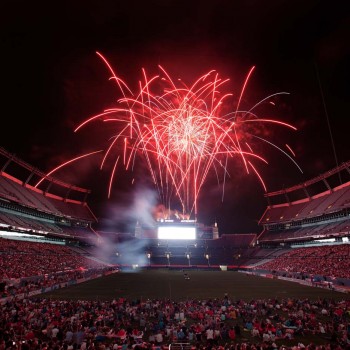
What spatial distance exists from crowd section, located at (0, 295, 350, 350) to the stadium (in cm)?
8

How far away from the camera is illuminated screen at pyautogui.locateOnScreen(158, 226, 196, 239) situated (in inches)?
2945

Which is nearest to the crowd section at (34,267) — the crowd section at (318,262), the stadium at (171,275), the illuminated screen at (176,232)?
the stadium at (171,275)

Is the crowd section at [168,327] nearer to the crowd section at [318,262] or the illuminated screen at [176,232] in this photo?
the crowd section at [318,262]

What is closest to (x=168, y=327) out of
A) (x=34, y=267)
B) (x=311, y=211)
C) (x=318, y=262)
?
Answer: (x=34, y=267)

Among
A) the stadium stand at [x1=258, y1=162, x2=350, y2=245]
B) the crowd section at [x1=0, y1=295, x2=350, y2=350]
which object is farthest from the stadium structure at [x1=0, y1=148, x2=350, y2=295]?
the crowd section at [x1=0, y1=295, x2=350, y2=350]

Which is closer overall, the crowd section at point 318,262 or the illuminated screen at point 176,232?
the crowd section at point 318,262

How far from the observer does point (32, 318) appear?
17.9 metres

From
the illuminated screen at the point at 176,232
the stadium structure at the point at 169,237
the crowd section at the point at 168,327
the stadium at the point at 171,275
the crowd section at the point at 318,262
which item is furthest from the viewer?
the illuminated screen at the point at 176,232

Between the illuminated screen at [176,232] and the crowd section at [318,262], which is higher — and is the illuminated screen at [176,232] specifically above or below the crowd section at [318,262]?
above

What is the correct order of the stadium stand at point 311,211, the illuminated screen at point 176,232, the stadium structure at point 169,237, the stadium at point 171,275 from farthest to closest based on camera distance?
the illuminated screen at point 176,232 → the stadium stand at point 311,211 → the stadium structure at point 169,237 → the stadium at point 171,275

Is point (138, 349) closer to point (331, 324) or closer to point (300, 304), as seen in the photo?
point (331, 324)

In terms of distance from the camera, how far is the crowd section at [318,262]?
41.9m

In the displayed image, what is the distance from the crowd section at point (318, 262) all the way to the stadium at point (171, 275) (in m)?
0.33

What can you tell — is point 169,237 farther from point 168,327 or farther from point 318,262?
point 168,327
